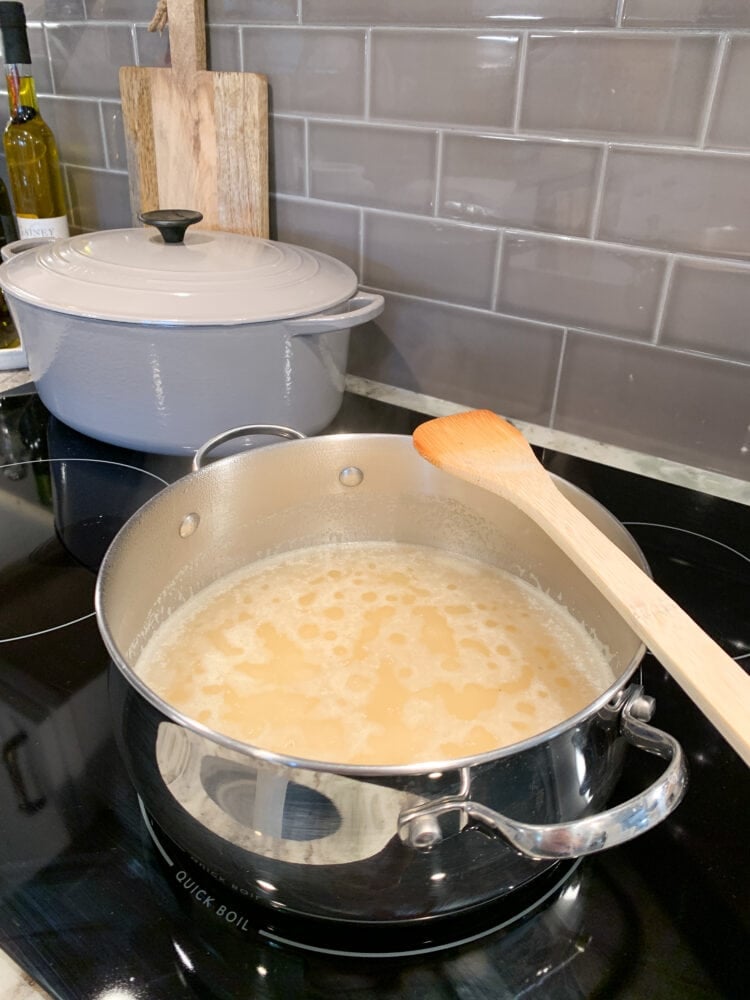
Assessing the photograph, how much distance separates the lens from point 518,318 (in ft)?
2.77

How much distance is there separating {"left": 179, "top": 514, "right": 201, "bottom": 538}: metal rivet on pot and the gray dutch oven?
0.15 metres

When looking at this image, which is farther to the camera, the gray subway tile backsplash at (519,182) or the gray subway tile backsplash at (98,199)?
the gray subway tile backsplash at (98,199)

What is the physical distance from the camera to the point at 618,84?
70 cm

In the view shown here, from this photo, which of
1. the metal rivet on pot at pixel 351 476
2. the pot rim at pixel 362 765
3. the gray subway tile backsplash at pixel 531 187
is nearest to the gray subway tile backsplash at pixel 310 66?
the gray subway tile backsplash at pixel 531 187

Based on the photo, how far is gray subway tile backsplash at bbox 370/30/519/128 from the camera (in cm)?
75

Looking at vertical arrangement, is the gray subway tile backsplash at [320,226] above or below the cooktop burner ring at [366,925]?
above

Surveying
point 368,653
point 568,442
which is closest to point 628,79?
point 568,442

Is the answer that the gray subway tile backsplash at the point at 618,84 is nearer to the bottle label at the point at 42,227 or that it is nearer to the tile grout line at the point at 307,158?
the tile grout line at the point at 307,158

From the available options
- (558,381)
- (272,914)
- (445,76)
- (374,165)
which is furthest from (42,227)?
(272,914)

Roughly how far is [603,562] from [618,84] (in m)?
0.47

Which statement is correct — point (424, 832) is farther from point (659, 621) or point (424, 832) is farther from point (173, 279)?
point (173, 279)

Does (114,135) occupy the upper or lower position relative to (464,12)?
lower

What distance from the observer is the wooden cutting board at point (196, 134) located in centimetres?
90

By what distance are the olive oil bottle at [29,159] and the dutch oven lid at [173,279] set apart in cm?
31
